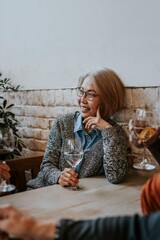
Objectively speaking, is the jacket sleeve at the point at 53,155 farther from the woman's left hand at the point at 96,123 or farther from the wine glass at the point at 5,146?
the wine glass at the point at 5,146

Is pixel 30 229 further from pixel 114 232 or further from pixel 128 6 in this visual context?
pixel 128 6

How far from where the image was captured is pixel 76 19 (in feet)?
7.02

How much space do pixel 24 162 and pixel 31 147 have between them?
0.63 metres

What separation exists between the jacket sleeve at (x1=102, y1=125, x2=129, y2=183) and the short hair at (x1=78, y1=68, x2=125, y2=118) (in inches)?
7.2

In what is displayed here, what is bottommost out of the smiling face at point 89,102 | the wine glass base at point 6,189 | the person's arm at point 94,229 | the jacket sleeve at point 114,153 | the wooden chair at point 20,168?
the wooden chair at point 20,168

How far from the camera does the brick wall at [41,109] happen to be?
1911mm

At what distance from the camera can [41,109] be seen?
2.48 m

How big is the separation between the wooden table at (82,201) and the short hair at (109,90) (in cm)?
49

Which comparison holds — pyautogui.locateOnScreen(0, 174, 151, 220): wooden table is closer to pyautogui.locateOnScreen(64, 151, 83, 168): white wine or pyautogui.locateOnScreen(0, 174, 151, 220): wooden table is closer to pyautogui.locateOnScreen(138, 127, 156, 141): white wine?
pyautogui.locateOnScreen(64, 151, 83, 168): white wine

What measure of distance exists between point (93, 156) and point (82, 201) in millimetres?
564

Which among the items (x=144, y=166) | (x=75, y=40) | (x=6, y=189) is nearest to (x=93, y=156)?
(x=144, y=166)

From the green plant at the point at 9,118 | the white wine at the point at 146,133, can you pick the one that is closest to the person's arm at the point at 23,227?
the white wine at the point at 146,133

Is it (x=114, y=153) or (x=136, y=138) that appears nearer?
(x=136, y=138)

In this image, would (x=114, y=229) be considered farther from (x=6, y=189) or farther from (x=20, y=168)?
(x=20, y=168)
